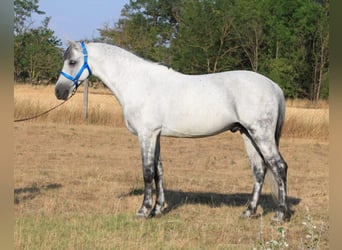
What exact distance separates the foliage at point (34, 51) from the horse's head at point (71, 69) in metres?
19.8

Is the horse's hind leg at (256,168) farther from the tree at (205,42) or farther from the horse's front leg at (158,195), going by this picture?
the tree at (205,42)

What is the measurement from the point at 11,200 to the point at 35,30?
102 feet

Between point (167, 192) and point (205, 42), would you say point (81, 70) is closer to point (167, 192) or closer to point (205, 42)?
point (167, 192)

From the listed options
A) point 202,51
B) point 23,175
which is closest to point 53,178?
point 23,175

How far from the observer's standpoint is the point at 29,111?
51.6ft

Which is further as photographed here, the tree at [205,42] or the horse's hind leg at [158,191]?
the tree at [205,42]

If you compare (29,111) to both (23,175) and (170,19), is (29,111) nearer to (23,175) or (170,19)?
(23,175)

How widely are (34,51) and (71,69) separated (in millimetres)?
22494

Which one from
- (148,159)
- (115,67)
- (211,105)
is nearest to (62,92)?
(115,67)

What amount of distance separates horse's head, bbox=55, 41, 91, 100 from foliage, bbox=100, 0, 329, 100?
69.9ft

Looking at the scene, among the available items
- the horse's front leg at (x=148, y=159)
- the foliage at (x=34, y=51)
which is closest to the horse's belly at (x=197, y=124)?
the horse's front leg at (x=148, y=159)

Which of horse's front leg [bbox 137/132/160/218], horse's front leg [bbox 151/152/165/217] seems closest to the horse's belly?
horse's front leg [bbox 137/132/160/218]

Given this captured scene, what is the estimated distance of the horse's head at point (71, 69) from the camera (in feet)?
19.4

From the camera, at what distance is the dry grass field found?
4.73 metres
